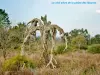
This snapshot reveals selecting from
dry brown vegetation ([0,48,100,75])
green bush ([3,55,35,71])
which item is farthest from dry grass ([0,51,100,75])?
green bush ([3,55,35,71])

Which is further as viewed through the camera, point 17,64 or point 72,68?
point 72,68

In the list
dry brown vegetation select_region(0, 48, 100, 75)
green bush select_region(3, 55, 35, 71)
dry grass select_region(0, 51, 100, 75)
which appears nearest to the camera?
green bush select_region(3, 55, 35, 71)

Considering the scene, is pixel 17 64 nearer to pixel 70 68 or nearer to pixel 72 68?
pixel 70 68

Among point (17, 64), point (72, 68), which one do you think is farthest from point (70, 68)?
point (17, 64)

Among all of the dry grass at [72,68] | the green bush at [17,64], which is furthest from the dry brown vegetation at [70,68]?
the green bush at [17,64]

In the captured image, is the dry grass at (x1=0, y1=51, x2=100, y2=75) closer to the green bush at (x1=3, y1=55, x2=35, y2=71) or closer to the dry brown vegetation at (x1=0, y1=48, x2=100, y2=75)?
the dry brown vegetation at (x1=0, y1=48, x2=100, y2=75)

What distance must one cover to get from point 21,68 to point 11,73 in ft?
1.79

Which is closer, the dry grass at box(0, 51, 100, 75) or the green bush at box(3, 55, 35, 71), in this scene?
the green bush at box(3, 55, 35, 71)

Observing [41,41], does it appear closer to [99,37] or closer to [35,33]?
[35,33]

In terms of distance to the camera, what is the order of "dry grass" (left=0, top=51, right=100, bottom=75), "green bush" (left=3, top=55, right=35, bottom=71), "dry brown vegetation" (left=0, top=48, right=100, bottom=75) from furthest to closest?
"dry grass" (left=0, top=51, right=100, bottom=75)
"dry brown vegetation" (left=0, top=48, right=100, bottom=75)
"green bush" (left=3, top=55, right=35, bottom=71)

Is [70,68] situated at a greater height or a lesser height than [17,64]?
lesser

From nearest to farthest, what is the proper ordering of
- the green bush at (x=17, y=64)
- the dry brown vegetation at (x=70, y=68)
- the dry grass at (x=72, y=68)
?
the green bush at (x=17, y=64) → the dry brown vegetation at (x=70, y=68) → the dry grass at (x=72, y=68)

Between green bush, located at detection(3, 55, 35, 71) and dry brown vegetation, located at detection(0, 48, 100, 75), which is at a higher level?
green bush, located at detection(3, 55, 35, 71)

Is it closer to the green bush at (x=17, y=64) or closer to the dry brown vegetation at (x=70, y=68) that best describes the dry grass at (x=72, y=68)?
the dry brown vegetation at (x=70, y=68)
